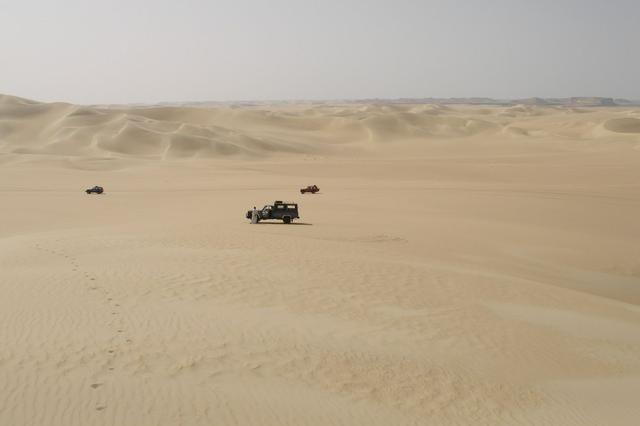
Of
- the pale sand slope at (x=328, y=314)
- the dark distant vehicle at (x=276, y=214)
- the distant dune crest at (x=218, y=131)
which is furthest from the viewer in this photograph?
the distant dune crest at (x=218, y=131)

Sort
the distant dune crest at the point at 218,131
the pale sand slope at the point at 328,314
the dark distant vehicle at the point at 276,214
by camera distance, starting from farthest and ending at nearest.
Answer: the distant dune crest at the point at 218,131, the dark distant vehicle at the point at 276,214, the pale sand slope at the point at 328,314

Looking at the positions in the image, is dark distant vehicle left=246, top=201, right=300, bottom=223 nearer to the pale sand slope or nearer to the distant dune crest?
the pale sand slope

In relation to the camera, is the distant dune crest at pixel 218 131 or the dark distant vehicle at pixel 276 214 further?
the distant dune crest at pixel 218 131

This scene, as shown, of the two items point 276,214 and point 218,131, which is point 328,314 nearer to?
point 276,214

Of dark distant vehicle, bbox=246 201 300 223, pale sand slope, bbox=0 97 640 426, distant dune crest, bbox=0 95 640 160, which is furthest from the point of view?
distant dune crest, bbox=0 95 640 160

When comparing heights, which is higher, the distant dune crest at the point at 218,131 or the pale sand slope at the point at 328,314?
the distant dune crest at the point at 218,131

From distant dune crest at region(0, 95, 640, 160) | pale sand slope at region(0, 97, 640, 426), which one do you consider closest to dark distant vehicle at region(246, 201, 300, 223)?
pale sand slope at region(0, 97, 640, 426)

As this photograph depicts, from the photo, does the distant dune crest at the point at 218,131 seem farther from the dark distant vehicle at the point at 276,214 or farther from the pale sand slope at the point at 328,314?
the dark distant vehicle at the point at 276,214

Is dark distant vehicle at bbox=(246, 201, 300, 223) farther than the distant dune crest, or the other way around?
the distant dune crest

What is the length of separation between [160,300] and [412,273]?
214 inches

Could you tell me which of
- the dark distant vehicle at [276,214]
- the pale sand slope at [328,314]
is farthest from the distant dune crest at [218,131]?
the dark distant vehicle at [276,214]

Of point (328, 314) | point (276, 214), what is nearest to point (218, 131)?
point (276, 214)

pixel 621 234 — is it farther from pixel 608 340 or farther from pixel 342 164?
pixel 342 164

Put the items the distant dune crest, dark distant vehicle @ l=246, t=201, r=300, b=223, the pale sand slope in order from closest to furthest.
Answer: the pale sand slope < dark distant vehicle @ l=246, t=201, r=300, b=223 < the distant dune crest
